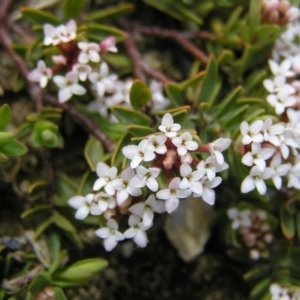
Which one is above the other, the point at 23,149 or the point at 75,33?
the point at 75,33

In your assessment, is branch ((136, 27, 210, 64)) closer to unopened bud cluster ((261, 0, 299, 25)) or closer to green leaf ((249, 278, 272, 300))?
unopened bud cluster ((261, 0, 299, 25))

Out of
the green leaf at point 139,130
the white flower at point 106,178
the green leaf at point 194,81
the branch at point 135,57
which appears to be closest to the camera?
the white flower at point 106,178

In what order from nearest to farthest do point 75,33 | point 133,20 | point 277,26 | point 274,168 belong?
point 274,168 → point 75,33 → point 277,26 → point 133,20

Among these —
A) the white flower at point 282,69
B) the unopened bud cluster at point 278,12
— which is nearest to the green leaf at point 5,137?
the white flower at point 282,69

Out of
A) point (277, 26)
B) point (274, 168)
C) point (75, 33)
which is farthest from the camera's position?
point (277, 26)

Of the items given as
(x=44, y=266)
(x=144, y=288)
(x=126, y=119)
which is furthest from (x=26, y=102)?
(x=144, y=288)

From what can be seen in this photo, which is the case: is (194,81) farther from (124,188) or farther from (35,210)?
(35,210)

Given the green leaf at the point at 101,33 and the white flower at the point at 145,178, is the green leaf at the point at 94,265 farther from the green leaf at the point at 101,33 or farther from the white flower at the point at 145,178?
the green leaf at the point at 101,33

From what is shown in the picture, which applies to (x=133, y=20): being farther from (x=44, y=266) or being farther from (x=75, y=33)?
(x=44, y=266)
